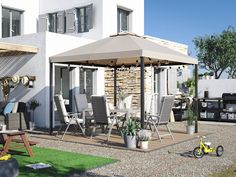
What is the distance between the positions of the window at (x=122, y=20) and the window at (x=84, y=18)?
76.1 inches

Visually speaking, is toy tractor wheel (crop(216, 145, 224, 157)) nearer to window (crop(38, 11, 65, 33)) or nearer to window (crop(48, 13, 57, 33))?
window (crop(38, 11, 65, 33))

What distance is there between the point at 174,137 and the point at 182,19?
21900 mm

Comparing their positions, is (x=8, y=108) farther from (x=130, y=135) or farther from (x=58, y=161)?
(x=58, y=161)

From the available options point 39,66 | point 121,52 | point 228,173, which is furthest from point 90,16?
point 228,173

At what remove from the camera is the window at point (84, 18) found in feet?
56.2

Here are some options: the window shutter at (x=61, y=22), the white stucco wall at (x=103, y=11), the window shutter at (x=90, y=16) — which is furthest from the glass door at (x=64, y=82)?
the window shutter at (x=61, y=22)

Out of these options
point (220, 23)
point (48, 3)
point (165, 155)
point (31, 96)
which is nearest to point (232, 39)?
point (220, 23)

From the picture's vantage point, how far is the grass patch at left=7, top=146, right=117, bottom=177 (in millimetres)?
6256

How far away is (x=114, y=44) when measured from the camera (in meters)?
9.94

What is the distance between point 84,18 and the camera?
17.5 metres

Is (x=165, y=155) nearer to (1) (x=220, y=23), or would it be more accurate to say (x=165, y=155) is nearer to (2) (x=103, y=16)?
(2) (x=103, y=16)

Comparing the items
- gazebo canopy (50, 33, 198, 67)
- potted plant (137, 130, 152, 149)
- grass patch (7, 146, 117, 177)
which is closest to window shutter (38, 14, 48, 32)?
gazebo canopy (50, 33, 198, 67)

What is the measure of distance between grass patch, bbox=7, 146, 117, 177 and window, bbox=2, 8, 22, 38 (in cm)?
1110

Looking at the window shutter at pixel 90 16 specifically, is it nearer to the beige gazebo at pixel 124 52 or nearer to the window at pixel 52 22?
the window at pixel 52 22
